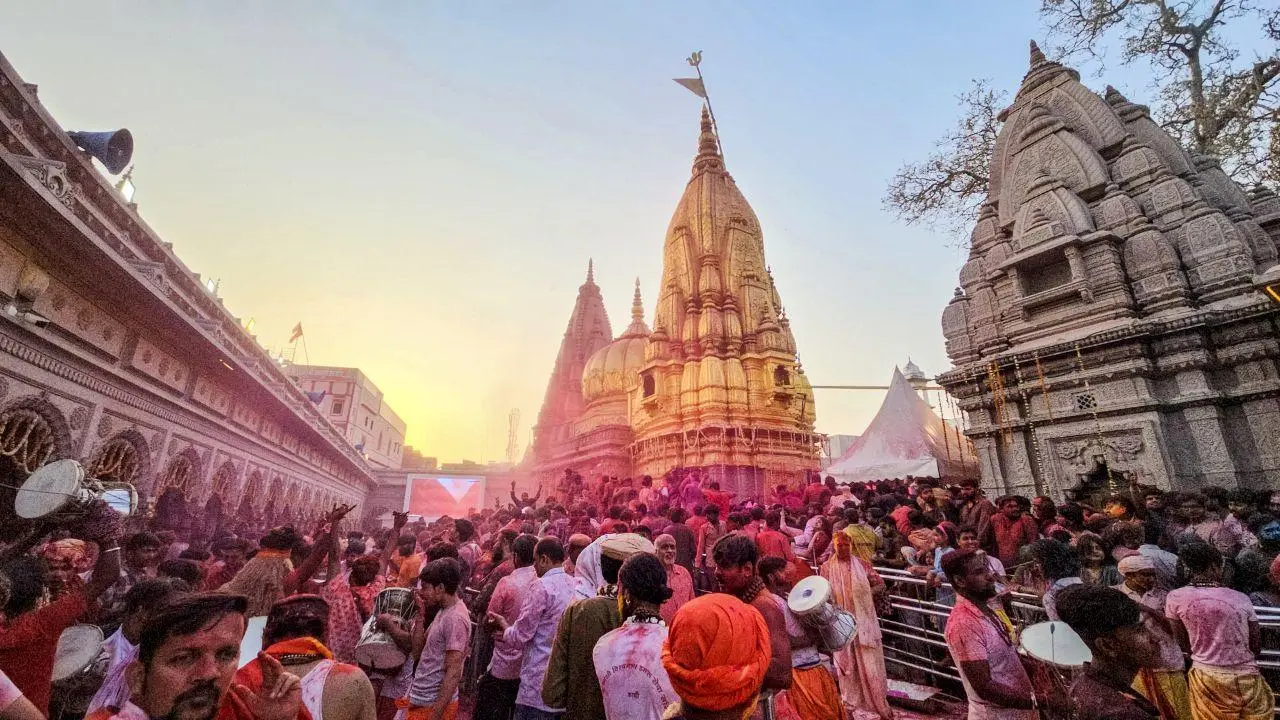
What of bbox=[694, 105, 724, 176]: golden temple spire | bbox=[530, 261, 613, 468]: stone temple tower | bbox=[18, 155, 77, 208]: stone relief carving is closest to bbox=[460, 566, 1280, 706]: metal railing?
bbox=[18, 155, 77, 208]: stone relief carving

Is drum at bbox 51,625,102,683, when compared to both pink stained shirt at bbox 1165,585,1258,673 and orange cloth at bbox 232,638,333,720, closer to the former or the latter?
orange cloth at bbox 232,638,333,720

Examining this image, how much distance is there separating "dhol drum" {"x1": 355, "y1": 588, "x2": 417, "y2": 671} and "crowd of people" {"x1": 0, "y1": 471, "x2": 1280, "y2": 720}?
0.8 inches

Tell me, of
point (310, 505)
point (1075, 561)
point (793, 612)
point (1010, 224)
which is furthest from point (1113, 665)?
point (310, 505)

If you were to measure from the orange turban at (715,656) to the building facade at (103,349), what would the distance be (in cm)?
690

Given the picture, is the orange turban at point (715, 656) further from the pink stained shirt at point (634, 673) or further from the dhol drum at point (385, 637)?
the dhol drum at point (385, 637)

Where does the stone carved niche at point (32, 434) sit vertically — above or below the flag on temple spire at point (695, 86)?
below

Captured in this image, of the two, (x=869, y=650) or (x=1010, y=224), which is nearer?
(x=869, y=650)

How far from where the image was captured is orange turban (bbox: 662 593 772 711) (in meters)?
2.04

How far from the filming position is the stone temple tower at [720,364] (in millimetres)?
22422

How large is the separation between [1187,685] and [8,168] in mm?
10087

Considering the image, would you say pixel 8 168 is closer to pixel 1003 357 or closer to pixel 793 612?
pixel 793 612

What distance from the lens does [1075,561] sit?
418cm

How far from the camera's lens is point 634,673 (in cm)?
242

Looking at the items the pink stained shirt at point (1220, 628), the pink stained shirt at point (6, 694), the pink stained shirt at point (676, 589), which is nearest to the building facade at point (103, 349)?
the pink stained shirt at point (6, 694)
